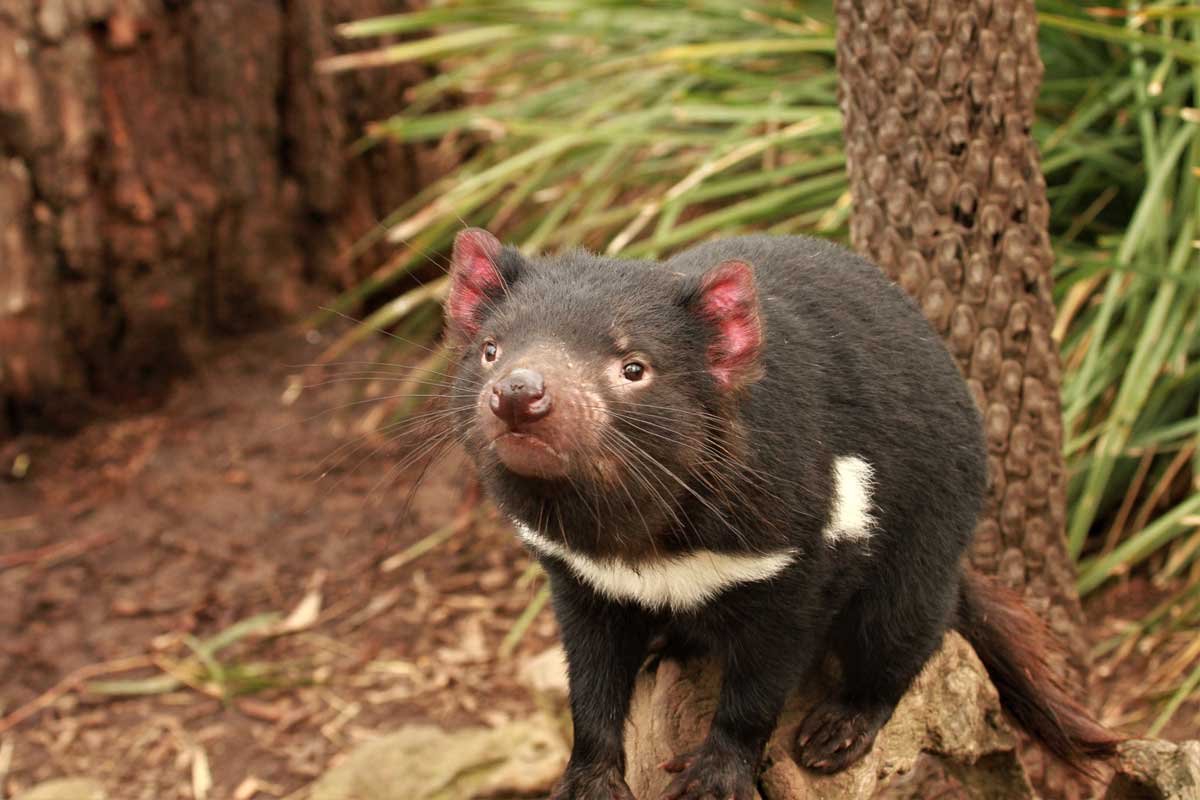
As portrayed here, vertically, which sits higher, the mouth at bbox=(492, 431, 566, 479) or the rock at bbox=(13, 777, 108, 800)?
the mouth at bbox=(492, 431, 566, 479)

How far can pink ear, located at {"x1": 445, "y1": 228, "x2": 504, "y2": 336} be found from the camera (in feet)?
7.41

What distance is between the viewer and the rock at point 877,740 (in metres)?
2.46

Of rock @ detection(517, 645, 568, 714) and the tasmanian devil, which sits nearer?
the tasmanian devil

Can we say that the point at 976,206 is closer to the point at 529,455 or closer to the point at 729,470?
the point at 729,470

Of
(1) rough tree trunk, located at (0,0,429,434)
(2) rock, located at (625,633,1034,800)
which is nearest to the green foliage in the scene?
(1) rough tree trunk, located at (0,0,429,434)

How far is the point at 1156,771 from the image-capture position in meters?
2.50

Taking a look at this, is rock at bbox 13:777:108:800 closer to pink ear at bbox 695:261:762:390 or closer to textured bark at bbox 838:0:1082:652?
textured bark at bbox 838:0:1082:652

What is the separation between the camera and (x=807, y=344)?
2.29 meters

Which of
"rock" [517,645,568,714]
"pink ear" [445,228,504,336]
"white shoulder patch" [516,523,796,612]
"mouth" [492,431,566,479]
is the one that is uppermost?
"pink ear" [445,228,504,336]

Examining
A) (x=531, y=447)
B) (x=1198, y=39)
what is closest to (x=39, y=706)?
(x=531, y=447)

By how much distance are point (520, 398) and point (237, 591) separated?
9.89 feet

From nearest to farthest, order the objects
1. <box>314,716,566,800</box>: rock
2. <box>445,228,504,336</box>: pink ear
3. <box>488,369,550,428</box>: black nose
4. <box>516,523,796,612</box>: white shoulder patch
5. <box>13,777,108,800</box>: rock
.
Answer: <box>488,369,550,428</box>: black nose, <box>516,523,796,612</box>: white shoulder patch, <box>445,228,504,336</box>: pink ear, <box>314,716,566,800</box>: rock, <box>13,777,108,800</box>: rock

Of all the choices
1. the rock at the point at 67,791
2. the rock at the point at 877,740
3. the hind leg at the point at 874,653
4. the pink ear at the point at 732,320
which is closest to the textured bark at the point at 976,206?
the rock at the point at 877,740

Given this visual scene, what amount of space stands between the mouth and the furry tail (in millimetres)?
1134
